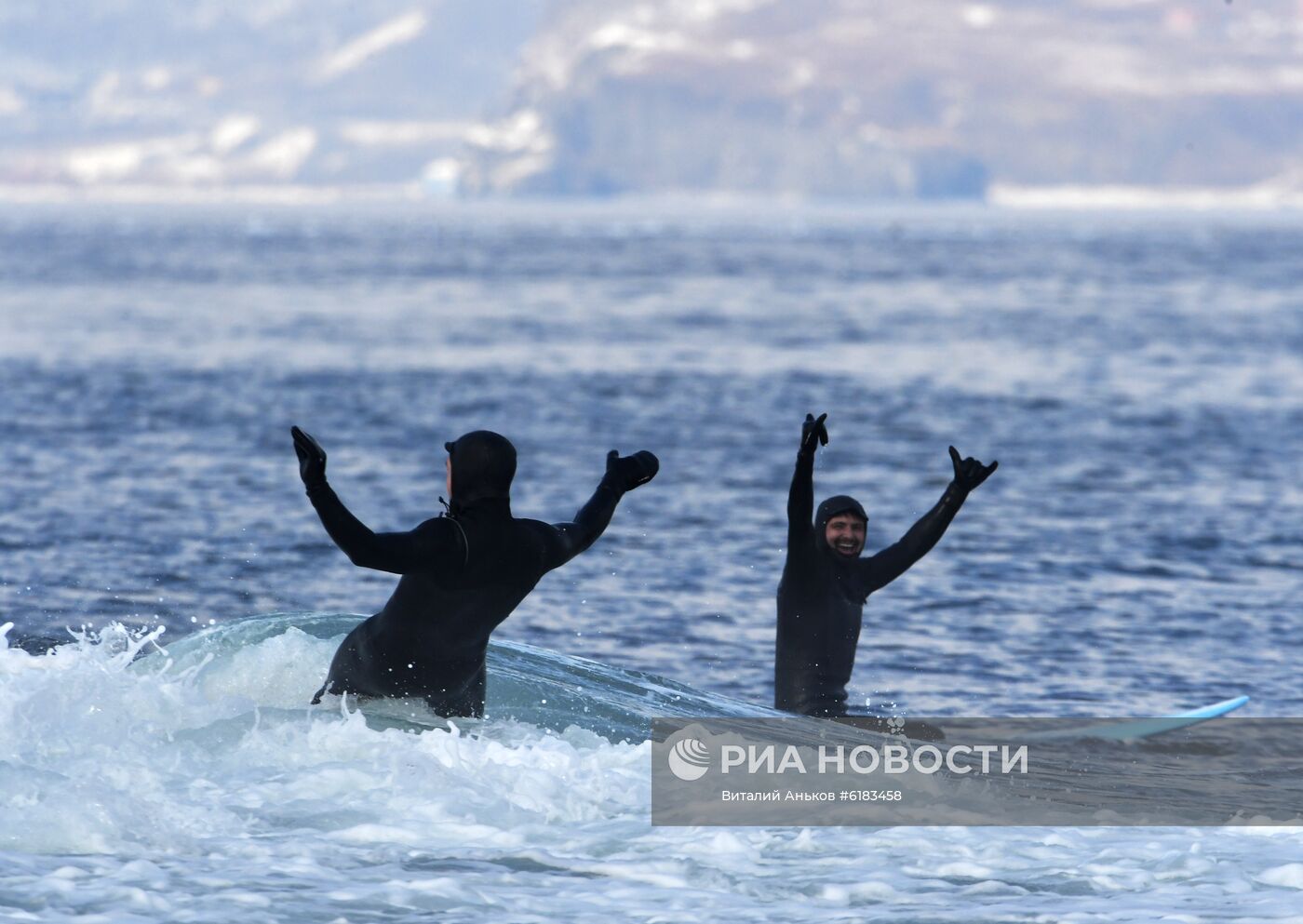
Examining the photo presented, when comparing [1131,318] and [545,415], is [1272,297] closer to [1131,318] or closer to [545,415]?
[1131,318]

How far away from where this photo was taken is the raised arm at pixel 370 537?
8.41 m

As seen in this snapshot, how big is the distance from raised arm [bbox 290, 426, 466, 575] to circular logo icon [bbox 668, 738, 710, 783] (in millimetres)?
1740

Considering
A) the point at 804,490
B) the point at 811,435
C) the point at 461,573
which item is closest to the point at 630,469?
the point at 461,573

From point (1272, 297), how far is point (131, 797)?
73.8 metres

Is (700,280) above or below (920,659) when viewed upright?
above

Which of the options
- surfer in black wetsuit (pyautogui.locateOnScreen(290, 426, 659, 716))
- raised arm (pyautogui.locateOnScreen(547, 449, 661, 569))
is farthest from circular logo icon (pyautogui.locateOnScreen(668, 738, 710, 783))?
raised arm (pyautogui.locateOnScreen(547, 449, 661, 569))

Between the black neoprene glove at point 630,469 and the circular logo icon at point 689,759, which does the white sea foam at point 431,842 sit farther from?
the black neoprene glove at point 630,469

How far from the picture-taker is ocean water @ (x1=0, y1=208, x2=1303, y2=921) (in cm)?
862

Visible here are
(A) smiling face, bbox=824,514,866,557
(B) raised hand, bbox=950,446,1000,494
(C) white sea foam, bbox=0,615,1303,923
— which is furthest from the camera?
(A) smiling face, bbox=824,514,866,557

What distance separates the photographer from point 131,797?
9.04 metres

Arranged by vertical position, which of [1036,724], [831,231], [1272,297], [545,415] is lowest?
[1036,724]

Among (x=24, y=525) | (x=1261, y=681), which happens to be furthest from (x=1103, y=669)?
(x=24, y=525)

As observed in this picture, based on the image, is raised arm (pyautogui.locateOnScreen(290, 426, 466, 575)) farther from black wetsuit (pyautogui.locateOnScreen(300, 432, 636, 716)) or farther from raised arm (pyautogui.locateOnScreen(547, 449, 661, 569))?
raised arm (pyautogui.locateOnScreen(547, 449, 661, 569))

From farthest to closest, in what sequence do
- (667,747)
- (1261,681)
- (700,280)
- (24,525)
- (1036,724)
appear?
1. (700,280)
2. (24,525)
3. (1261,681)
4. (1036,724)
5. (667,747)
